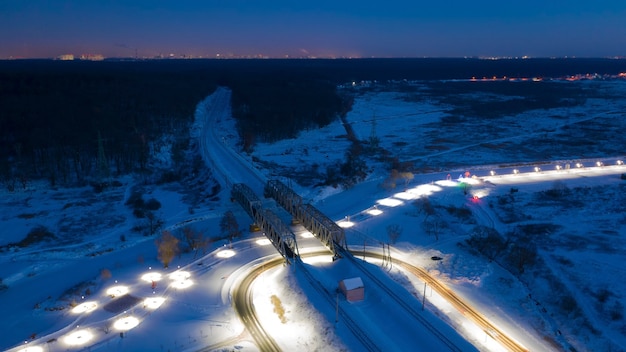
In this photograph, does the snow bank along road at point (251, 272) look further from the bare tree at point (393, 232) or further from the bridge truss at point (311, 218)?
the bridge truss at point (311, 218)

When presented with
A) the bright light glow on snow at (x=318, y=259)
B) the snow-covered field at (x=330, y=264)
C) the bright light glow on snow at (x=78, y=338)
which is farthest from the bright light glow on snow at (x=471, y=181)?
the bright light glow on snow at (x=78, y=338)

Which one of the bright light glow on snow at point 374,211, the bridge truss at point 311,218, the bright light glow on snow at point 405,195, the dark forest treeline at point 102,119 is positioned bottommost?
Result: the bright light glow on snow at point 374,211

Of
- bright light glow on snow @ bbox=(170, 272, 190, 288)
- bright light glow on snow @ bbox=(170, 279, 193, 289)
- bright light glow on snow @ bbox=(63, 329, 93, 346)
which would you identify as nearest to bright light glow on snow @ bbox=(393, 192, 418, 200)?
bright light glow on snow @ bbox=(170, 272, 190, 288)

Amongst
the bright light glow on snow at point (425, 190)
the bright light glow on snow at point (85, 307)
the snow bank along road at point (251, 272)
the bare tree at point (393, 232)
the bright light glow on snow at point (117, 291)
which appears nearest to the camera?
the snow bank along road at point (251, 272)

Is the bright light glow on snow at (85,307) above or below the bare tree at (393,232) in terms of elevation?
below

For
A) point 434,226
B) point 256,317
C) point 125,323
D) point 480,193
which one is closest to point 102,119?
point 125,323

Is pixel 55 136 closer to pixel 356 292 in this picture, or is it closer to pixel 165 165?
pixel 165 165
